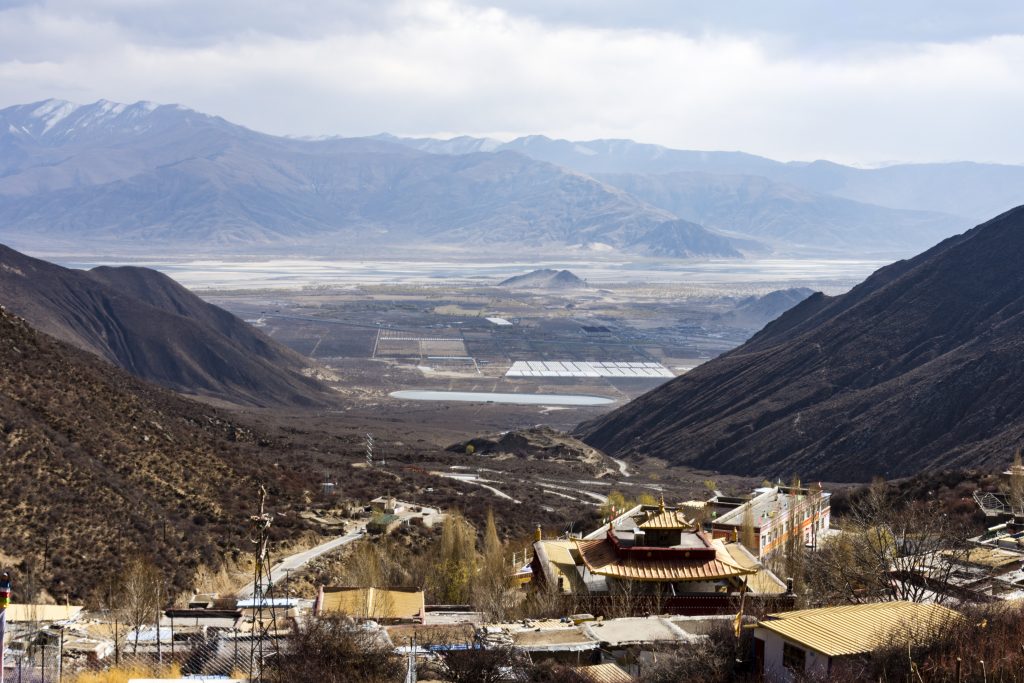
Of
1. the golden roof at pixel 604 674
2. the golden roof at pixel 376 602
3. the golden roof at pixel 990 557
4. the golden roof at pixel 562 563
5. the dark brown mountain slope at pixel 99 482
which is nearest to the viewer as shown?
the golden roof at pixel 604 674

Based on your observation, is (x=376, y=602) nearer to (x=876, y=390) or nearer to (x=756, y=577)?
(x=756, y=577)

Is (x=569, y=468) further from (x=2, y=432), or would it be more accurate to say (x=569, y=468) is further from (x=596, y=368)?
(x=596, y=368)

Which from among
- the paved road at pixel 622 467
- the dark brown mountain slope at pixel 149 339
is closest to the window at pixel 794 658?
the paved road at pixel 622 467

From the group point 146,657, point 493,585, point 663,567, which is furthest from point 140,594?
point 663,567

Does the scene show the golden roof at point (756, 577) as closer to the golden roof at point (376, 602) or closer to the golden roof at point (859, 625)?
the golden roof at point (859, 625)

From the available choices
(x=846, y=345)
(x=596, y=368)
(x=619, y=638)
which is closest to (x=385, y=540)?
(x=619, y=638)
